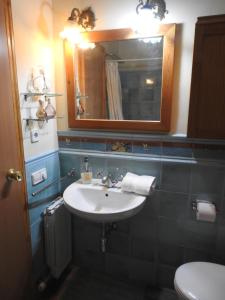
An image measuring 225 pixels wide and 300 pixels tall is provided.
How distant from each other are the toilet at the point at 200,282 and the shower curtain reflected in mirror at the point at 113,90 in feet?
3.65

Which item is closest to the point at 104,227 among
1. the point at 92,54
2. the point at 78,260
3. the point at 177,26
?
the point at 78,260

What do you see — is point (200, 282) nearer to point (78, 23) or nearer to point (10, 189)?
point (10, 189)

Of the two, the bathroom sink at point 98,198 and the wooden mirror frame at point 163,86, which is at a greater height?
the wooden mirror frame at point 163,86

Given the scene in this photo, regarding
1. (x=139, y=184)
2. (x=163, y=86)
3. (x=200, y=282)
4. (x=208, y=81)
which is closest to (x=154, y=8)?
(x=163, y=86)

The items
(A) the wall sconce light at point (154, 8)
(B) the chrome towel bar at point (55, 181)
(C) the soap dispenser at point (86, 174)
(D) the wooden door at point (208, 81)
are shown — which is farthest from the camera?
(C) the soap dispenser at point (86, 174)

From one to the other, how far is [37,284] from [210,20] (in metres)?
2.09

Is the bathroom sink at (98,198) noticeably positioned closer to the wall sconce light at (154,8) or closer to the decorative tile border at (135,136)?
the decorative tile border at (135,136)

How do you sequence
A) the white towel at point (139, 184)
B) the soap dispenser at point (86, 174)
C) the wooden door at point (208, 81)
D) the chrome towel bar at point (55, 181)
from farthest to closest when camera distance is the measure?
the soap dispenser at point (86, 174), the chrome towel bar at point (55, 181), the white towel at point (139, 184), the wooden door at point (208, 81)

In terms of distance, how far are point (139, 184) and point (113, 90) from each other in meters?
0.71

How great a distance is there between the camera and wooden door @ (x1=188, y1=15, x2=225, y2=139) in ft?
4.01

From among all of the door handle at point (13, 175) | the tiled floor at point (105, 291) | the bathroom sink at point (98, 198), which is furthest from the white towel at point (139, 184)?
the tiled floor at point (105, 291)

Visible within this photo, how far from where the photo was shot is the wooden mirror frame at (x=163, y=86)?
144 cm

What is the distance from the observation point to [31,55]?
1451 mm

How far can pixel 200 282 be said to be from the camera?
1309 millimetres
